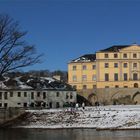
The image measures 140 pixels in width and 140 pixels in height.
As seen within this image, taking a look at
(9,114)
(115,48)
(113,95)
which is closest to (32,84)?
(113,95)

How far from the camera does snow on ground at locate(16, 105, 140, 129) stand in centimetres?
7012

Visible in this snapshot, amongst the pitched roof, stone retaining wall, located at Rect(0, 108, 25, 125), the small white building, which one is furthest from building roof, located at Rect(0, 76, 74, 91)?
stone retaining wall, located at Rect(0, 108, 25, 125)

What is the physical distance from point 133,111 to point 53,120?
11.4 metres

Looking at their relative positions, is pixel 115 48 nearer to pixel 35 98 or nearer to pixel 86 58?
pixel 86 58

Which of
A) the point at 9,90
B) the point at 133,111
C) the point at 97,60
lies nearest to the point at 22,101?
the point at 9,90

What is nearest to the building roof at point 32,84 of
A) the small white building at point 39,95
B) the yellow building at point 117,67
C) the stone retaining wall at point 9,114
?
the small white building at point 39,95

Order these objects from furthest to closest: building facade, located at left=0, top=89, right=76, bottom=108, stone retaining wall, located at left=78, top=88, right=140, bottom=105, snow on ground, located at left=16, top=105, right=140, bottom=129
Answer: stone retaining wall, located at left=78, top=88, right=140, bottom=105 → building facade, located at left=0, top=89, right=76, bottom=108 → snow on ground, located at left=16, top=105, right=140, bottom=129

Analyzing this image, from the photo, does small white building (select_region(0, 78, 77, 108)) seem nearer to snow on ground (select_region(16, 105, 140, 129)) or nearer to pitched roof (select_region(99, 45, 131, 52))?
pitched roof (select_region(99, 45, 131, 52))

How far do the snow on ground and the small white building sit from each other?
77.3 feet

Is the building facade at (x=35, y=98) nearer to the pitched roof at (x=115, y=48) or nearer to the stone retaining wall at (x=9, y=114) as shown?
the pitched roof at (x=115, y=48)

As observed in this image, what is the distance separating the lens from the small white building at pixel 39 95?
349 feet

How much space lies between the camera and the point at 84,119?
3004 inches

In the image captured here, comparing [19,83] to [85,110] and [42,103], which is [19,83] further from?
[85,110]

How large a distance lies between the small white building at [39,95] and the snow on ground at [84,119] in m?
→ 23.6
